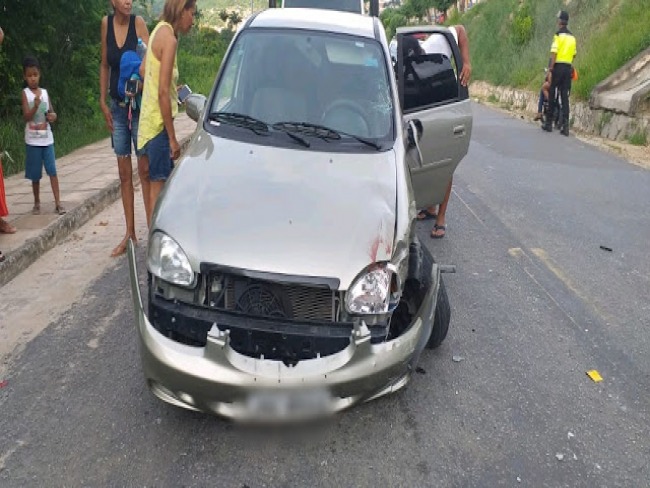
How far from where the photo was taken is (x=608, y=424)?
3.06 metres

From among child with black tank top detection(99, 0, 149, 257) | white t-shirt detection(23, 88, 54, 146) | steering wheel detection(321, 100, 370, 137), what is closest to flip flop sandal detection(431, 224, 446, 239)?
steering wheel detection(321, 100, 370, 137)

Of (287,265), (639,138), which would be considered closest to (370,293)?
(287,265)

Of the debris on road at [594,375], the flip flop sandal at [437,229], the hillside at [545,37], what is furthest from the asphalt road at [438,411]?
the hillside at [545,37]

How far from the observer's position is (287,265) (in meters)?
2.61

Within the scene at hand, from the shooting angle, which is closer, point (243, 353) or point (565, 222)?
point (243, 353)

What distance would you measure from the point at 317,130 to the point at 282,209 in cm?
91

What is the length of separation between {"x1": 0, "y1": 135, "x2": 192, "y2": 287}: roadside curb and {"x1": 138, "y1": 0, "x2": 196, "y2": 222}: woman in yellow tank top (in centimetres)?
24

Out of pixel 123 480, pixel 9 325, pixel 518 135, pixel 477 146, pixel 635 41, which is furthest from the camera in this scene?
pixel 635 41

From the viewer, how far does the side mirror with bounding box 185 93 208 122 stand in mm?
4000

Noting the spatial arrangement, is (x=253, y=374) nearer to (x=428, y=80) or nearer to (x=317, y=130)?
(x=317, y=130)

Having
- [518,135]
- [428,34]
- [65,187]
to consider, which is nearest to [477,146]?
[518,135]

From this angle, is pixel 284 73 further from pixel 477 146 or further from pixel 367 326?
pixel 477 146

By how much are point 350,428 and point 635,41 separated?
1441 centimetres

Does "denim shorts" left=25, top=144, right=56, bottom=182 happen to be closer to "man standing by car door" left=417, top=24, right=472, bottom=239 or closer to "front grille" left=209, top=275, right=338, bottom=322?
"man standing by car door" left=417, top=24, right=472, bottom=239
